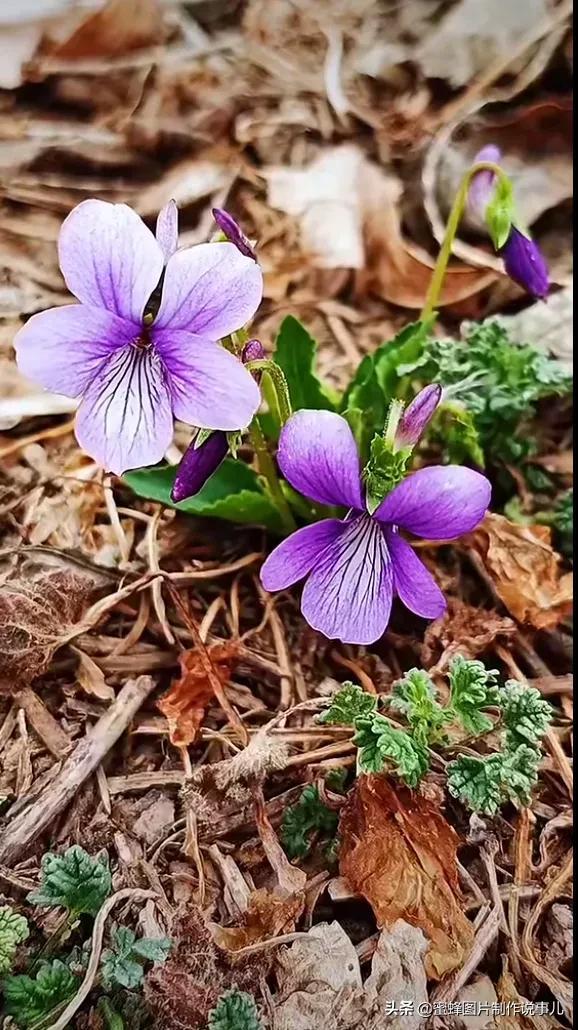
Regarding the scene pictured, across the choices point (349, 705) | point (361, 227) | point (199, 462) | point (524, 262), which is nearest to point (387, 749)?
point (349, 705)

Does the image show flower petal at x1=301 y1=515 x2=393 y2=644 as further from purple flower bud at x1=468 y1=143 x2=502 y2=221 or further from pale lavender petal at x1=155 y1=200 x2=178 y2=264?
purple flower bud at x1=468 y1=143 x2=502 y2=221

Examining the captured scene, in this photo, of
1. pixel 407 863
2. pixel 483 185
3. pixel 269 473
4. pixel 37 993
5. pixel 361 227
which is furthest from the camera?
pixel 361 227

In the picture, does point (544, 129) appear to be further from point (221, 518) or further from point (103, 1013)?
point (103, 1013)

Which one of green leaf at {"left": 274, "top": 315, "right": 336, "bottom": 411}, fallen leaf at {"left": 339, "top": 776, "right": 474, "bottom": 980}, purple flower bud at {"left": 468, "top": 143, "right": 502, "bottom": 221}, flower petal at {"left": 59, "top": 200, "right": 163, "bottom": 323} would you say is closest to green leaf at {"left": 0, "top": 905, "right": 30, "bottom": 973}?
fallen leaf at {"left": 339, "top": 776, "right": 474, "bottom": 980}

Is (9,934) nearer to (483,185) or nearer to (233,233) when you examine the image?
(233,233)

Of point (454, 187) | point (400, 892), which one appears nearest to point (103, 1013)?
point (400, 892)

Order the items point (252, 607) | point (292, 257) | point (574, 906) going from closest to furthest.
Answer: point (574, 906)
point (252, 607)
point (292, 257)
